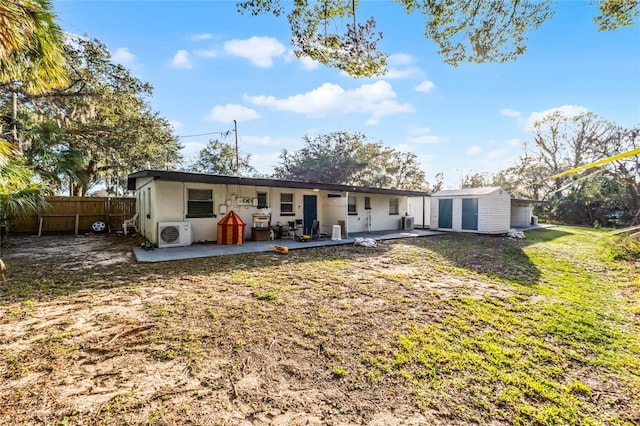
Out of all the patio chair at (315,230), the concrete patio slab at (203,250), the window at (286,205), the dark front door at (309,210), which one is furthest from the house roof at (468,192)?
the window at (286,205)

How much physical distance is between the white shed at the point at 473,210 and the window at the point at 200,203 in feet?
36.9

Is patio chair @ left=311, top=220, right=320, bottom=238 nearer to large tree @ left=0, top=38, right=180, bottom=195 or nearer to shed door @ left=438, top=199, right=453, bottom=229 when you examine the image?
shed door @ left=438, top=199, right=453, bottom=229

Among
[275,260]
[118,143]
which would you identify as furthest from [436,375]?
[118,143]

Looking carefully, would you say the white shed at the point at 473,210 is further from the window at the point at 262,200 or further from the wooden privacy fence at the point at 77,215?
the wooden privacy fence at the point at 77,215

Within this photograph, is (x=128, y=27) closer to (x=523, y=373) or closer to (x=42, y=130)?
(x=42, y=130)

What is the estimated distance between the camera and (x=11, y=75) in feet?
11.0

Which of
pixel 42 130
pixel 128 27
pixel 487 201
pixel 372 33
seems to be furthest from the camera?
pixel 487 201

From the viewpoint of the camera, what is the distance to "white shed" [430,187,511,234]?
12750mm

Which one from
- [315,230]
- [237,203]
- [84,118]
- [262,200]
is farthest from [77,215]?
[315,230]

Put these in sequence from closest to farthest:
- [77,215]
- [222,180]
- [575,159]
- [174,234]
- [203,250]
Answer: [203,250], [174,234], [222,180], [77,215], [575,159]

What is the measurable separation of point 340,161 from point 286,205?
13.6m

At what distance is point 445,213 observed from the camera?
1450 centimetres

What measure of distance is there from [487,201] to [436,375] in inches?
485

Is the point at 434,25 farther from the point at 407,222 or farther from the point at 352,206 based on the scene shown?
the point at 407,222
